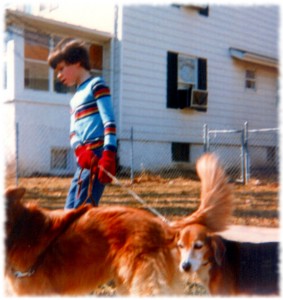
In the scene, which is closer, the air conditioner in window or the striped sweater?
the striped sweater

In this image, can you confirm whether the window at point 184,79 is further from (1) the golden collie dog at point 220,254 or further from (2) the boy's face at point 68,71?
(1) the golden collie dog at point 220,254

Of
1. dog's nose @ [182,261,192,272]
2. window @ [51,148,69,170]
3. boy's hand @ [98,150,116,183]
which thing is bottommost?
dog's nose @ [182,261,192,272]

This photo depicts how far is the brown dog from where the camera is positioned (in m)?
2.71

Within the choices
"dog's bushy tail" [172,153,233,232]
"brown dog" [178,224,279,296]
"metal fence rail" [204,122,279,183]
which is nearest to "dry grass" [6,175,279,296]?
"brown dog" [178,224,279,296]

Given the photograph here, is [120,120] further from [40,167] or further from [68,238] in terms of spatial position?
[68,238]

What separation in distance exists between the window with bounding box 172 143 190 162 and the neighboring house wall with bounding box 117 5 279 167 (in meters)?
0.16

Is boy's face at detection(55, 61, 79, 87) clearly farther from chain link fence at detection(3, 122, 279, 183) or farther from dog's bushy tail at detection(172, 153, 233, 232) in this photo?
chain link fence at detection(3, 122, 279, 183)

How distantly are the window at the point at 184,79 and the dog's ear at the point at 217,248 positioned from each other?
31.2ft

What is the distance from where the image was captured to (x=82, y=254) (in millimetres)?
2516

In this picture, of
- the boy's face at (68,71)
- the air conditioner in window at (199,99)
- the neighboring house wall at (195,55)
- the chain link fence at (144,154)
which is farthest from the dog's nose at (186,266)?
the air conditioner in window at (199,99)

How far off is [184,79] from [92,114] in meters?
9.84

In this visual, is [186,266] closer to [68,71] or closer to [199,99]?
[68,71]

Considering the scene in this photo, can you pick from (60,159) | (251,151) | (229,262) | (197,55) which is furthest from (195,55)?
(229,262)

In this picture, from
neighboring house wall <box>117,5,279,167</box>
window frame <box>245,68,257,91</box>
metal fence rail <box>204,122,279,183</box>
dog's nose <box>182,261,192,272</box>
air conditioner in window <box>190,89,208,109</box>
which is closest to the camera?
dog's nose <box>182,261,192,272</box>
